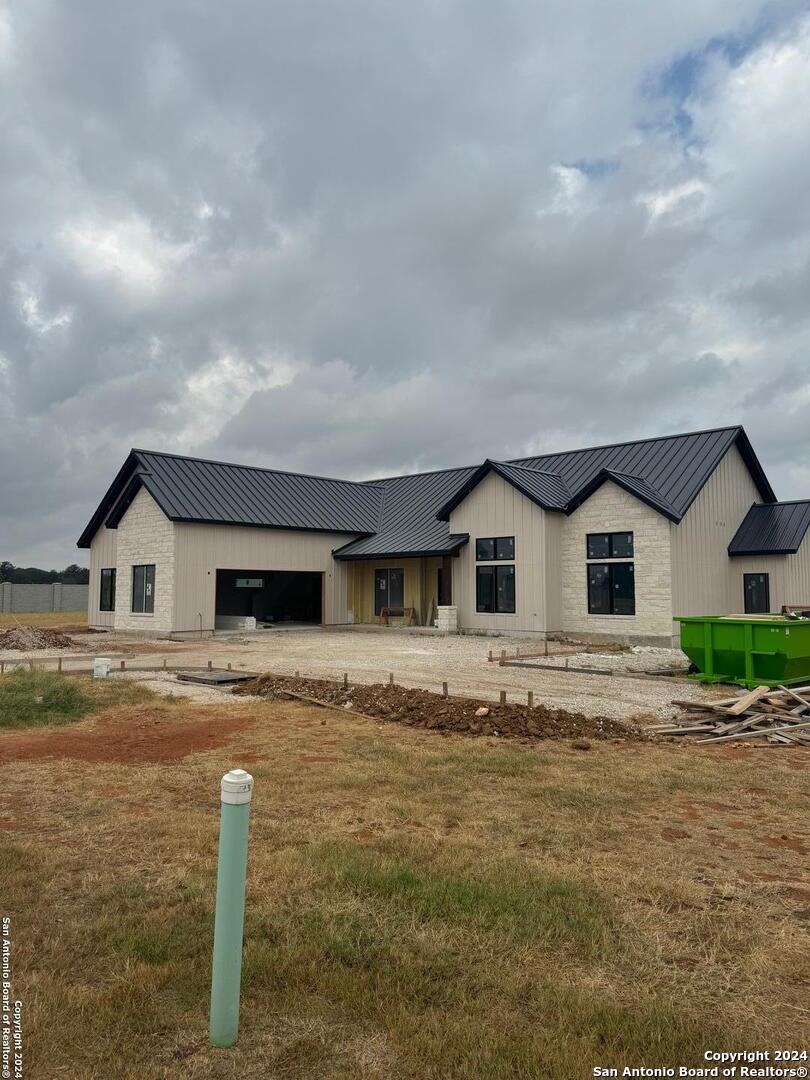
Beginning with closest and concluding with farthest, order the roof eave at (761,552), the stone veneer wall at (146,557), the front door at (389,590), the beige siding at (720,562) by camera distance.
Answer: the beige siding at (720,562) < the roof eave at (761,552) < the stone veneer wall at (146,557) < the front door at (389,590)

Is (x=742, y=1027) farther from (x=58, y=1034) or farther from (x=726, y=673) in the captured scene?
(x=726, y=673)

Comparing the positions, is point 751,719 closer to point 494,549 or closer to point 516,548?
point 516,548

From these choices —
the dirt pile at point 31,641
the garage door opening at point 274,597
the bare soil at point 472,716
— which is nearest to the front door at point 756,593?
the bare soil at point 472,716

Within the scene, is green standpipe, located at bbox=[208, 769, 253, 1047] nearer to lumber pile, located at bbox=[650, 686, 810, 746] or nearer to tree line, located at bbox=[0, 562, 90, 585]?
lumber pile, located at bbox=[650, 686, 810, 746]

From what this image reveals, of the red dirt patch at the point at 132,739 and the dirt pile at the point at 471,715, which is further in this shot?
the dirt pile at the point at 471,715

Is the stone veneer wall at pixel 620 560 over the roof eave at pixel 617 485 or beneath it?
beneath

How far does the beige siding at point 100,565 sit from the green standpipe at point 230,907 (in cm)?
3300

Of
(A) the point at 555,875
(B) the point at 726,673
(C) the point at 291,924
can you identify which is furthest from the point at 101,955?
(B) the point at 726,673

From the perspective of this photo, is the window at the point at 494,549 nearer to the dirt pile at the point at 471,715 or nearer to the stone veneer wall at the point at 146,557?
the stone veneer wall at the point at 146,557

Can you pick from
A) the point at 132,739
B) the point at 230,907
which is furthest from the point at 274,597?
the point at 230,907

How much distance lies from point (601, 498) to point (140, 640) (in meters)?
17.6

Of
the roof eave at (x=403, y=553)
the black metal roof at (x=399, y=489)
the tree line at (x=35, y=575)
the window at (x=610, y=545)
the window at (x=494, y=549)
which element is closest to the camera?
the window at (x=610, y=545)

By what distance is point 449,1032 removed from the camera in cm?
345

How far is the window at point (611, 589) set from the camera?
26.1 metres
